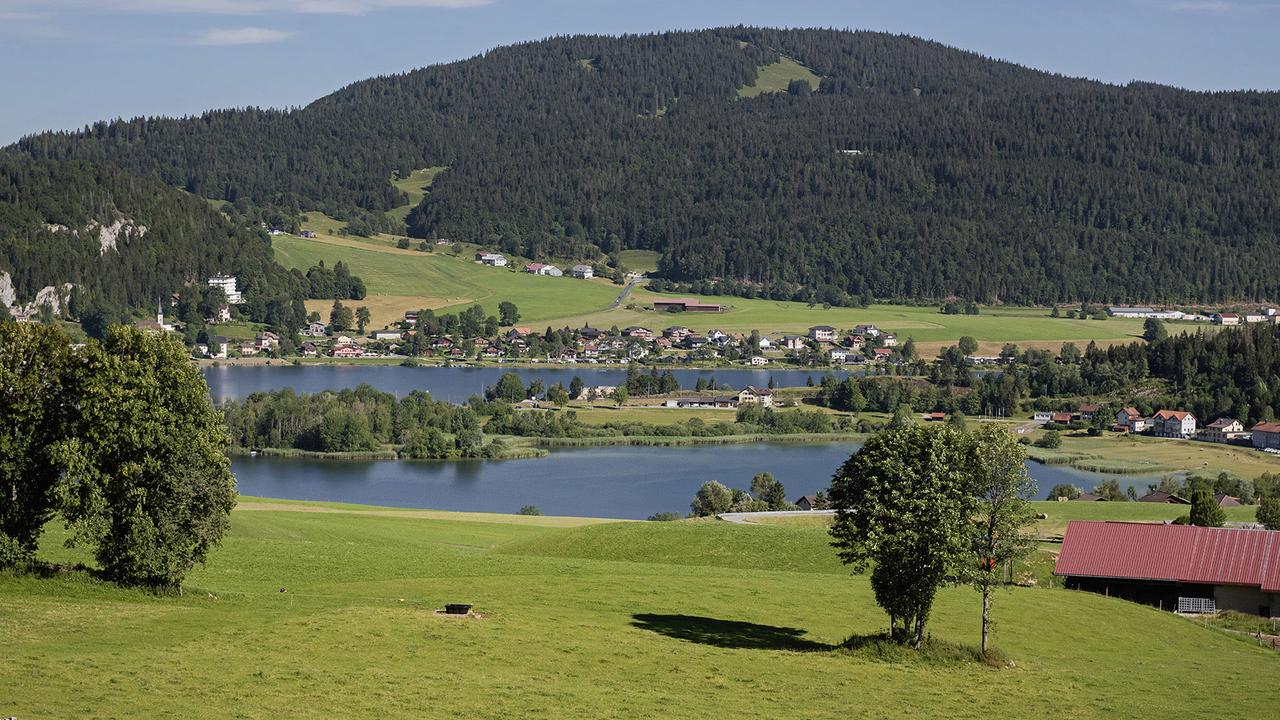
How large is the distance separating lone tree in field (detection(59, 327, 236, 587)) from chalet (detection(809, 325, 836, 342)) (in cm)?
10820

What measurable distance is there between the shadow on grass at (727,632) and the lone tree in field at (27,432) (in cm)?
840

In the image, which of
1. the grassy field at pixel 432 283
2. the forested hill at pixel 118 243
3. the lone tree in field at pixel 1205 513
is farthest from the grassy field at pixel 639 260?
the lone tree in field at pixel 1205 513

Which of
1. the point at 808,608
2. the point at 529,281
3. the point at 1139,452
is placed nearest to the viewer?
the point at 808,608

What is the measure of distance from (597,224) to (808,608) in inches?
6737

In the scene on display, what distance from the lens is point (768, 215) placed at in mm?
193375

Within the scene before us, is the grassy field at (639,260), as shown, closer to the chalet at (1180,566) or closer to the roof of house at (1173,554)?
the roof of house at (1173,554)

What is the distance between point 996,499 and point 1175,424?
66299mm

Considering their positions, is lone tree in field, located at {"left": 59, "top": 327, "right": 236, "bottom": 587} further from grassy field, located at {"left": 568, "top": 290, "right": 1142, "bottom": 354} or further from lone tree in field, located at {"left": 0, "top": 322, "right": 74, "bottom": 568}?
grassy field, located at {"left": 568, "top": 290, "right": 1142, "bottom": 354}

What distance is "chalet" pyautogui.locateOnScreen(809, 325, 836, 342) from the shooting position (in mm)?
129125

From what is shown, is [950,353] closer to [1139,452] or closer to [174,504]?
[1139,452]

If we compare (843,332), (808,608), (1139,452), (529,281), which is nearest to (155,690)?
(808,608)

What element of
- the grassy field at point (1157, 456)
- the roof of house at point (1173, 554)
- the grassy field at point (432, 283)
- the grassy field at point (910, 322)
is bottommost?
the grassy field at point (1157, 456)

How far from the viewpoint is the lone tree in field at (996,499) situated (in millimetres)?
21531

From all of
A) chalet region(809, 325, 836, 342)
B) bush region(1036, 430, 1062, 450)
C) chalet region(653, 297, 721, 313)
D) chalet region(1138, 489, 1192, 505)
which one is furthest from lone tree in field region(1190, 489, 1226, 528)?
chalet region(653, 297, 721, 313)
